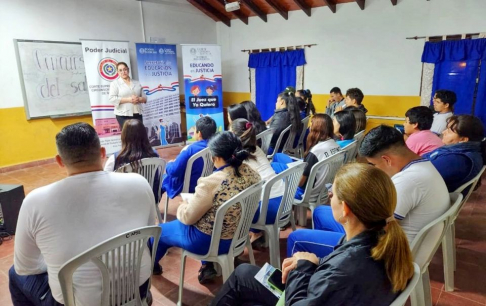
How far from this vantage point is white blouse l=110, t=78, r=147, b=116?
15.8 ft

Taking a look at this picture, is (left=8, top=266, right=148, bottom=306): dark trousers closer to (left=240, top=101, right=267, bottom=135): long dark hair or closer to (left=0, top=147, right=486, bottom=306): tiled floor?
(left=0, top=147, right=486, bottom=306): tiled floor

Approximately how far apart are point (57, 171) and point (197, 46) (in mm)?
3444

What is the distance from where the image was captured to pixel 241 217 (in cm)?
172

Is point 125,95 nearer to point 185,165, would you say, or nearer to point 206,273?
point 185,165

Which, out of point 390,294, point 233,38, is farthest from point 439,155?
point 233,38

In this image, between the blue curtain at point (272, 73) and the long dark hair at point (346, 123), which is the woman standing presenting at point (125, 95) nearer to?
the blue curtain at point (272, 73)

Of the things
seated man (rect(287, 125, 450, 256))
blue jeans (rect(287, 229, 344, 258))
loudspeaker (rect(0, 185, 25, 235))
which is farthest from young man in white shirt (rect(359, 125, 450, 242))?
loudspeaker (rect(0, 185, 25, 235))

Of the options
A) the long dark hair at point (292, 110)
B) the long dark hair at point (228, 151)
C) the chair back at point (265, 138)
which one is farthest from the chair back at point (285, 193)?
the long dark hair at point (292, 110)

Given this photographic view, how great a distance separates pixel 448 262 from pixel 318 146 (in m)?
1.15

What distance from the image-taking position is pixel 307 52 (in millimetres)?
6371

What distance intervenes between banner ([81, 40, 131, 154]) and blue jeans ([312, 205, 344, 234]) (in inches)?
177

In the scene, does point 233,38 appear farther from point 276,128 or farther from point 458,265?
point 458,265

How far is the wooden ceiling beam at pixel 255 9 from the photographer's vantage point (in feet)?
20.8

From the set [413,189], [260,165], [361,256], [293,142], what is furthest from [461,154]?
[293,142]
